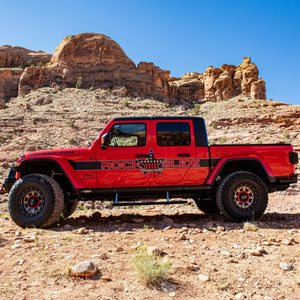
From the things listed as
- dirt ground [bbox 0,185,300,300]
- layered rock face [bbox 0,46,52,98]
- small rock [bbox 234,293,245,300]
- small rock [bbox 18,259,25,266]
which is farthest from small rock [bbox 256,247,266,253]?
layered rock face [bbox 0,46,52,98]

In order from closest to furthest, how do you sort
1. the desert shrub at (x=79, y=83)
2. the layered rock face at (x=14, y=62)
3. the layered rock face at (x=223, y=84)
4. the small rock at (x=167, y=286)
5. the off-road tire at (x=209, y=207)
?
1. the small rock at (x=167, y=286)
2. the off-road tire at (x=209, y=207)
3. the desert shrub at (x=79, y=83)
4. the layered rock face at (x=14, y=62)
5. the layered rock face at (x=223, y=84)

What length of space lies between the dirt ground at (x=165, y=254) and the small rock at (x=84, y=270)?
0.16 ft

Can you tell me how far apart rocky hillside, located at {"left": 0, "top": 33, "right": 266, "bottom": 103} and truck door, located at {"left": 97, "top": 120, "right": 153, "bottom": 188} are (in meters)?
45.7

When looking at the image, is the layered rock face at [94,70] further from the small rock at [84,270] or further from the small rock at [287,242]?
the small rock at [84,270]

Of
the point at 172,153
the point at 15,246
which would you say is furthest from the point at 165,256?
the point at 172,153

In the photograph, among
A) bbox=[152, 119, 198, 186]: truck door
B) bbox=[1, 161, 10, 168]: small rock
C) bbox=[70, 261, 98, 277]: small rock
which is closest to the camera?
bbox=[70, 261, 98, 277]: small rock

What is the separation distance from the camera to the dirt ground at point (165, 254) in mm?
2473

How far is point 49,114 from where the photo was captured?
3378 centimetres

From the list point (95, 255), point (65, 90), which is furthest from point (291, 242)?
point (65, 90)

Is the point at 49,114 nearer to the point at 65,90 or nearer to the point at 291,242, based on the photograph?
the point at 65,90

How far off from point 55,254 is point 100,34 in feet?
213

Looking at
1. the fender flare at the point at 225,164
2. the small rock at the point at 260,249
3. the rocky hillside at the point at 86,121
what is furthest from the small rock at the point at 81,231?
the rocky hillside at the point at 86,121

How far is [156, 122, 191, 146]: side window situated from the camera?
523 cm

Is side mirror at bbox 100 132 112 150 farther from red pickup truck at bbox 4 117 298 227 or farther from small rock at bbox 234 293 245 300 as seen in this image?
small rock at bbox 234 293 245 300
